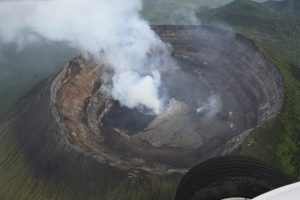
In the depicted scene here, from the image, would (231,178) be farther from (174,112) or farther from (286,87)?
(286,87)

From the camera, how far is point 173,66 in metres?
106

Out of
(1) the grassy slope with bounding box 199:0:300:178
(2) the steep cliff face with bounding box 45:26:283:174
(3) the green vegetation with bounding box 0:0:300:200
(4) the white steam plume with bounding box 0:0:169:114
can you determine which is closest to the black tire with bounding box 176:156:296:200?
(3) the green vegetation with bounding box 0:0:300:200

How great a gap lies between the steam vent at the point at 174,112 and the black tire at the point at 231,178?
28.1 meters

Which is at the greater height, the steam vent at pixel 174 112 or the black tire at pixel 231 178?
the black tire at pixel 231 178

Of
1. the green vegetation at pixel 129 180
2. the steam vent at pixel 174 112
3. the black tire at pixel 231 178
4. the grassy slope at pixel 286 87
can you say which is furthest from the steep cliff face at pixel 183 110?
the black tire at pixel 231 178

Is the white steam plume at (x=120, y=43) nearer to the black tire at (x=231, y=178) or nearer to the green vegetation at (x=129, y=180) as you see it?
the green vegetation at (x=129, y=180)

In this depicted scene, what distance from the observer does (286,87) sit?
7925 cm

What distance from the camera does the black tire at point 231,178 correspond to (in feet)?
101

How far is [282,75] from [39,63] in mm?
74832

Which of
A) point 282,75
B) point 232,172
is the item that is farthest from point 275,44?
point 232,172

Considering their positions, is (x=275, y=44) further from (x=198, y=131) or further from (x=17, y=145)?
(x=17, y=145)

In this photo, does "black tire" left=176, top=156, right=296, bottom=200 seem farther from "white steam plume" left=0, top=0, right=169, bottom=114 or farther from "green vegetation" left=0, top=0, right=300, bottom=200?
"white steam plume" left=0, top=0, right=169, bottom=114

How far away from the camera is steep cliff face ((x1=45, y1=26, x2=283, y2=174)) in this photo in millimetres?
68250

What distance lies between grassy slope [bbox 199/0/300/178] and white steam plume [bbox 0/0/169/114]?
23.6 m
